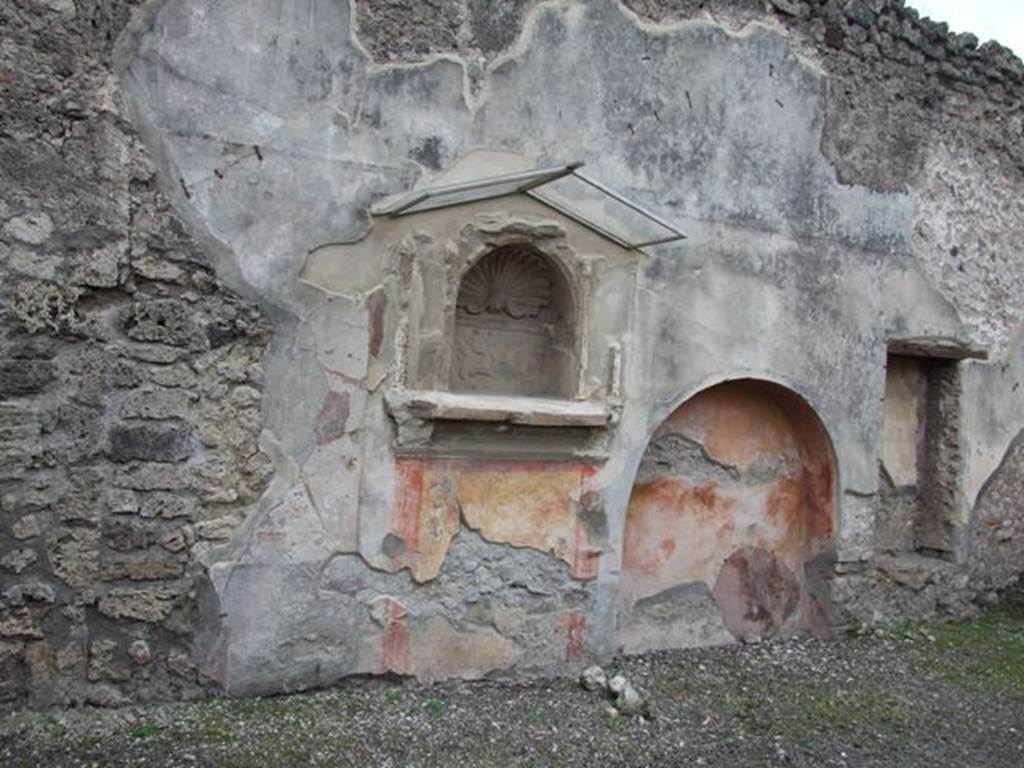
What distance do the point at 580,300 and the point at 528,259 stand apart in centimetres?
29

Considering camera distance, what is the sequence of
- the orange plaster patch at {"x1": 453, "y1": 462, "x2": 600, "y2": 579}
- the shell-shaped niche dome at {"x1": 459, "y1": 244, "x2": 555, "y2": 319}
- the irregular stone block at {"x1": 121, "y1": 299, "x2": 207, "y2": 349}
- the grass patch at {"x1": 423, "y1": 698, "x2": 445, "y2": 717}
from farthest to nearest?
the shell-shaped niche dome at {"x1": 459, "y1": 244, "x2": 555, "y2": 319} < the orange plaster patch at {"x1": 453, "y1": 462, "x2": 600, "y2": 579} < the grass patch at {"x1": 423, "y1": 698, "x2": 445, "y2": 717} < the irregular stone block at {"x1": 121, "y1": 299, "x2": 207, "y2": 349}

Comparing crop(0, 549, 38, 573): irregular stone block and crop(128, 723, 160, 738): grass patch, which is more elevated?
crop(0, 549, 38, 573): irregular stone block

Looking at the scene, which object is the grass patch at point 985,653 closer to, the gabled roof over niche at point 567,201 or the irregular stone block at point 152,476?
the gabled roof over niche at point 567,201

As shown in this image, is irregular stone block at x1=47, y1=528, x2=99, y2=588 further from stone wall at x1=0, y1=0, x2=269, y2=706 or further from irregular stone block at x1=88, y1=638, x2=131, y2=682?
irregular stone block at x1=88, y1=638, x2=131, y2=682

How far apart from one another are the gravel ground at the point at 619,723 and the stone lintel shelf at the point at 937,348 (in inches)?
65.3

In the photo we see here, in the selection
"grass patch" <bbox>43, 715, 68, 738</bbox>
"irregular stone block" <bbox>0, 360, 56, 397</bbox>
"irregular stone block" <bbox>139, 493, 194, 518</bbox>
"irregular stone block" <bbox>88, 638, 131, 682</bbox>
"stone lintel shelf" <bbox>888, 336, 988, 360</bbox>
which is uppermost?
"stone lintel shelf" <bbox>888, 336, 988, 360</bbox>

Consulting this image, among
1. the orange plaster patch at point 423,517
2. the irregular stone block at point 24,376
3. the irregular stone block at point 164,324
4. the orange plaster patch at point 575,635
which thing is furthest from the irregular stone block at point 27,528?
the orange plaster patch at point 575,635

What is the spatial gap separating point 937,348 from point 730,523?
62.3 inches

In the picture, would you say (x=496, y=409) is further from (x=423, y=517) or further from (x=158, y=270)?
(x=158, y=270)

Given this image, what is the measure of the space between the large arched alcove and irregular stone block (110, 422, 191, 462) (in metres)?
2.16

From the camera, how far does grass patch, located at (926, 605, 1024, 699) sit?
4.78 m

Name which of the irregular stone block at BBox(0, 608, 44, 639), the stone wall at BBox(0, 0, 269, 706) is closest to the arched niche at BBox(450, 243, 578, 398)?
the stone wall at BBox(0, 0, 269, 706)

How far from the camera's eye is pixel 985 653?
5238 millimetres

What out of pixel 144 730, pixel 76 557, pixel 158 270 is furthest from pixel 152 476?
pixel 144 730
